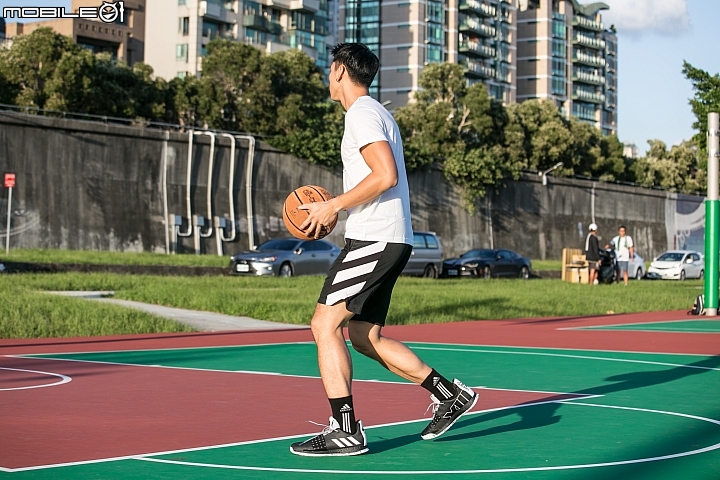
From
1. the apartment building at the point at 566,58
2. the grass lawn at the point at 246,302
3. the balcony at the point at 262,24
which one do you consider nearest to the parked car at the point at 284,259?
the grass lawn at the point at 246,302

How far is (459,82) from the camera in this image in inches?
2963

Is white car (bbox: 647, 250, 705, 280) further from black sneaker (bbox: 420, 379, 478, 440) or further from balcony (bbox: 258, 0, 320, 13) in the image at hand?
balcony (bbox: 258, 0, 320, 13)

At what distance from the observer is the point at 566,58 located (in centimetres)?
13375

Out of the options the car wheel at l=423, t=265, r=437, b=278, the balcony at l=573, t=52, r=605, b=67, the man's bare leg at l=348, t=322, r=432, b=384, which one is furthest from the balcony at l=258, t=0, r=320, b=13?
the man's bare leg at l=348, t=322, r=432, b=384

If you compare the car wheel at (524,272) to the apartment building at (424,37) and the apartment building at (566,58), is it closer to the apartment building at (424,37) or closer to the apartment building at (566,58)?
the apartment building at (424,37)

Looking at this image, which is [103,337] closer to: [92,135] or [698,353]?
[698,353]

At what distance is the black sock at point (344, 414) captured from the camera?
614 cm

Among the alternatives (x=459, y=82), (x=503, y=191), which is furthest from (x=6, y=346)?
(x=459, y=82)

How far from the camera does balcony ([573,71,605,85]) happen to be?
136 metres

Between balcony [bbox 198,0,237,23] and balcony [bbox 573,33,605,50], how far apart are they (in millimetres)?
59246

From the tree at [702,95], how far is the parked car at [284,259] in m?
11.5

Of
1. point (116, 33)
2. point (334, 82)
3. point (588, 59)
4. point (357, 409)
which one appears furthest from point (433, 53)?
point (334, 82)

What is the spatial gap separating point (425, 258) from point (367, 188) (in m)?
36.1

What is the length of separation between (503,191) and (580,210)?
8274 millimetres
